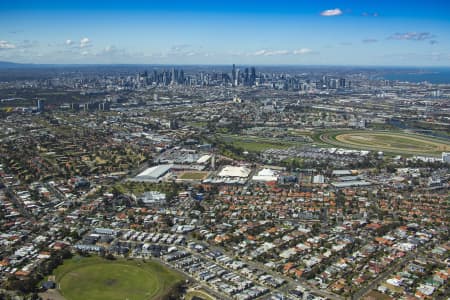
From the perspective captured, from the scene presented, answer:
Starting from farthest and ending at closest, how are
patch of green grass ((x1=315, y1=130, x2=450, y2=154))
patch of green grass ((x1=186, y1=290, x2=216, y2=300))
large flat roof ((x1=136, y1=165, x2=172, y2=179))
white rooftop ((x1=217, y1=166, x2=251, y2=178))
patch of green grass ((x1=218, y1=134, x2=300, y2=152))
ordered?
patch of green grass ((x1=218, y1=134, x2=300, y2=152)) < patch of green grass ((x1=315, y1=130, x2=450, y2=154)) < white rooftop ((x1=217, y1=166, x2=251, y2=178)) < large flat roof ((x1=136, y1=165, x2=172, y2=179)) < patch of green grass ((x1=186, y1=290, x2=216, y2=300))

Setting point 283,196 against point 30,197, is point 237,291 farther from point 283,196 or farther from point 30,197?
point 30,197

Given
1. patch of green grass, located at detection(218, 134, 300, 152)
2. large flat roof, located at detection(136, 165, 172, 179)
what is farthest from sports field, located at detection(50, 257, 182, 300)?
patch of green grass, located at detection(218, 134, 300, 152)

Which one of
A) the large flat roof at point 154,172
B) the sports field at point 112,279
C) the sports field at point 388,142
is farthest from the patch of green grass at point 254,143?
the sports field at point 112,279

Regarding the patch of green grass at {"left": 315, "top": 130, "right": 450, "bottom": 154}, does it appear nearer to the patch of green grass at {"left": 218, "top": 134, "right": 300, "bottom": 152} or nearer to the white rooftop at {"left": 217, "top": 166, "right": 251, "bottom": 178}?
the patch of green grass at {"left": 218, "top": 134, "right": 300, "bottom": 152}

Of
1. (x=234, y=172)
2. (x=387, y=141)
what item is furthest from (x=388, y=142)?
(x=234, y=172)

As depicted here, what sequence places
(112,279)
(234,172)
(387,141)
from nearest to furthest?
1. (112,279)
2. (234,172)
3. (387,141)

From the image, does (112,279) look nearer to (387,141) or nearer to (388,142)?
(388,142)

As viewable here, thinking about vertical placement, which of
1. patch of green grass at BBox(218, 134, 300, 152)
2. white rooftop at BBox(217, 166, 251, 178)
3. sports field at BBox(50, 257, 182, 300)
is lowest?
sports field at BBox(50, 257, 182, 300)
